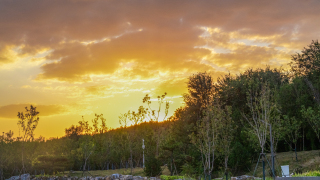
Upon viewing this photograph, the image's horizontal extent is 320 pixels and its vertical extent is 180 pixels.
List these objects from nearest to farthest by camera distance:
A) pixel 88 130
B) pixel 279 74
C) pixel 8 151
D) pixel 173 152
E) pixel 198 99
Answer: pixel 173 152 → pixel 198 99 → pixel 279 74 → pixel 8 151 → pixel 88 130

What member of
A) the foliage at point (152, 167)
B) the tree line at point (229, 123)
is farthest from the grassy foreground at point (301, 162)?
the foliage at point (152, 167)

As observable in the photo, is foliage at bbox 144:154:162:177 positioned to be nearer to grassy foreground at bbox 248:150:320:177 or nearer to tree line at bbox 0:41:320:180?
tree line at bbox 0:41:320:180

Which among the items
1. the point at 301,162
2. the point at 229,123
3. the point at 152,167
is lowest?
the point at 152,167

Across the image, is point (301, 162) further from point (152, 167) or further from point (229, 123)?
point (152, 167)

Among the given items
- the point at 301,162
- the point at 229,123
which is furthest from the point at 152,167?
the point at 301,162

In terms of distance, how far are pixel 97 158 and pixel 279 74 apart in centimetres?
2906

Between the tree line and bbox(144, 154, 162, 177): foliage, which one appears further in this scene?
bbox(144, 154, 162, 177): foliage

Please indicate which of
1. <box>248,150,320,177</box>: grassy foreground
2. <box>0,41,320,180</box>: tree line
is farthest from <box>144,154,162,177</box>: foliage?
<box>248,150,320,177</box>: grassy foreground

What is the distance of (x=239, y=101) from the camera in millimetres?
29281

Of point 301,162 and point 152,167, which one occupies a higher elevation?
point 301,162

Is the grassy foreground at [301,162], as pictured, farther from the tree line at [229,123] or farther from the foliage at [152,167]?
the foliage at [152,167]

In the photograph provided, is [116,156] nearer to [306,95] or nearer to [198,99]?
[198,99]

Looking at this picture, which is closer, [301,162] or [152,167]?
[301,162]

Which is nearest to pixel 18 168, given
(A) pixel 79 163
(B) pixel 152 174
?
(A) pixel 79 163
